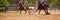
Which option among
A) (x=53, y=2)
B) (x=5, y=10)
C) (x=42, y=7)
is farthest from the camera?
(x=53, y=2)

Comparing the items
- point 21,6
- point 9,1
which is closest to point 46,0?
point 9,1

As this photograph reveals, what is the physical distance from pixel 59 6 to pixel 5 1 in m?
3.73

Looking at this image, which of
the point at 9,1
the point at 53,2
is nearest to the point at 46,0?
the point at 53,2

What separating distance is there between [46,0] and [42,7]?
3089 mm

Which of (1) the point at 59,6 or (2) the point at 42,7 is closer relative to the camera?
(2) the point at 42,7

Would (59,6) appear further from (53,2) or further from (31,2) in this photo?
(31,2)

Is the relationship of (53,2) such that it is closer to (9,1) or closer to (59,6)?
(59,6)

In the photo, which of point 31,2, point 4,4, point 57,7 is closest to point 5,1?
point 4,4

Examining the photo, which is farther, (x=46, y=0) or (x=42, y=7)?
(x=46, y=0)

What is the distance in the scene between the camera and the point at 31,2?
10.3 metres

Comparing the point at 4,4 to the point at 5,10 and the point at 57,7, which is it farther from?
the point at 57,7

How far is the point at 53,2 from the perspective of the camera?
1063 cm

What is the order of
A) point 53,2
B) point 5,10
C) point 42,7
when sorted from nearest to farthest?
point 42,7, point 5,10, point 53,2

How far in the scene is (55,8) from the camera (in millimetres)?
10312
